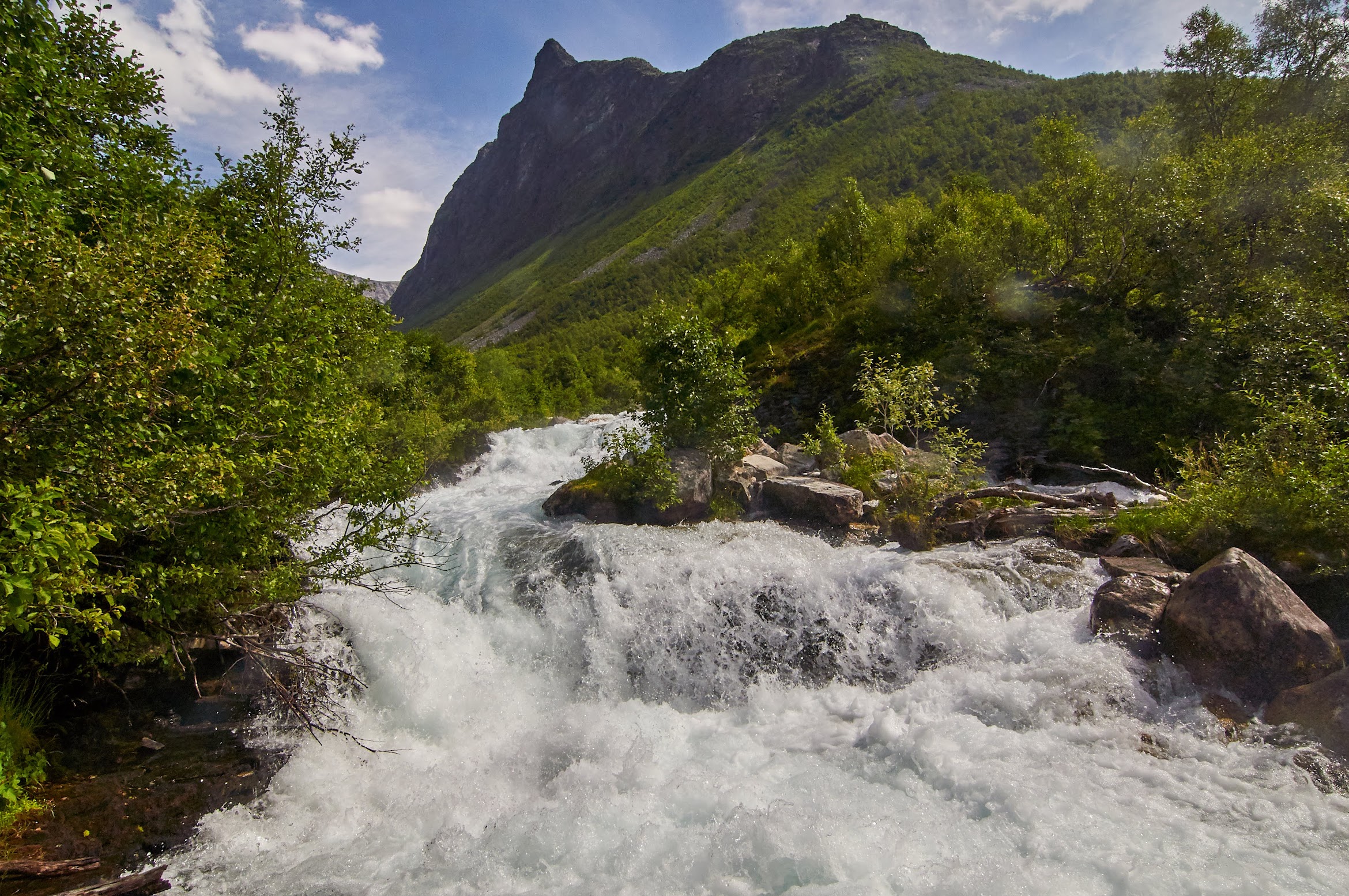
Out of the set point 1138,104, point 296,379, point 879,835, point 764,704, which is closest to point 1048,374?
point 764,704

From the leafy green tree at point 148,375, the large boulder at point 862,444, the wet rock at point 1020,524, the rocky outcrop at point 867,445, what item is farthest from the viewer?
the large boulder at point 862,444

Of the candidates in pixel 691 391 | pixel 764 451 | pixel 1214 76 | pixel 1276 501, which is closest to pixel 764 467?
pixel 764 451

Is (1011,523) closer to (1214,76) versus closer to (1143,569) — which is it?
(1143,569)

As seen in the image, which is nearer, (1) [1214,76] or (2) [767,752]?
→ (2) [767,752]

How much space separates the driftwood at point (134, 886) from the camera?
6.45 meters

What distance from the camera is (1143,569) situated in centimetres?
1067

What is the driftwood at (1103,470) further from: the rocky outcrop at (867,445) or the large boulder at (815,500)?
the large boulder at (815,500)

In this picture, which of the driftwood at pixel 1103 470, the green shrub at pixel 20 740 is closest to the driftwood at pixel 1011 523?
the driftwood at pixel 1103 470

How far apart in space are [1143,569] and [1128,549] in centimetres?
116

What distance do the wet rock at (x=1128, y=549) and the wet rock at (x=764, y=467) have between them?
893 centimetres

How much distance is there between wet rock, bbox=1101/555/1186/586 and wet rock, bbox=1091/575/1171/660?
28cm

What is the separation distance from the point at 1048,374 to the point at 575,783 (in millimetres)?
23243

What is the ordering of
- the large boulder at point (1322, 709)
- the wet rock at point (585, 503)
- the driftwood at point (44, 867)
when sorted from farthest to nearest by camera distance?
the wet rock at point (585, 503), the large boulder at point (1322, 709), the driftwood at point (44, 867)

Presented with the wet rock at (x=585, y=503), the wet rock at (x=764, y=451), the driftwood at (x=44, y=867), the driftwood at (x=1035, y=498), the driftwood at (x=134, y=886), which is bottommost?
the driftwood at (x=134, y=886)
